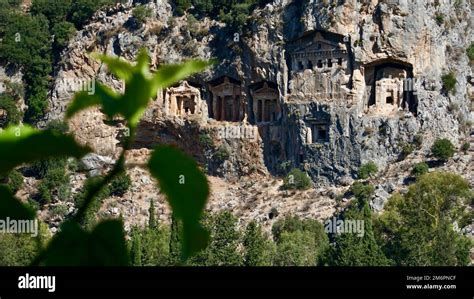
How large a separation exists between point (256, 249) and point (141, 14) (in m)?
18.0

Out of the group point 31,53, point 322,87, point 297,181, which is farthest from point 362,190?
point 31,53

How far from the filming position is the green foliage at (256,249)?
3581 centimetres

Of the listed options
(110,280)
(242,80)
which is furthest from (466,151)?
(110,280)

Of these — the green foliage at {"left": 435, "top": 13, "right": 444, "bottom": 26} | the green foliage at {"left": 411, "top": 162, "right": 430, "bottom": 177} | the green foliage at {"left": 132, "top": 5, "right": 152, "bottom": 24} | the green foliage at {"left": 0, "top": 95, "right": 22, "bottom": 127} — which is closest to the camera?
the green foliage at {"left": 411, "top": 162, "right": 430, "bottom": 177}

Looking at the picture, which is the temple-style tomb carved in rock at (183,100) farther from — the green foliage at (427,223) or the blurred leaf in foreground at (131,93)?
the blurred leaf in foreground at (131,93)

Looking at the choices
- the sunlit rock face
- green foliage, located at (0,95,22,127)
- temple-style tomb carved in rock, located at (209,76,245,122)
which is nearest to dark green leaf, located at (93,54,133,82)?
the sunlit rock face

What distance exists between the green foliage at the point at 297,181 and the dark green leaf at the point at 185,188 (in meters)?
43.9

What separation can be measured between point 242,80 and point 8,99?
1052 centimetres

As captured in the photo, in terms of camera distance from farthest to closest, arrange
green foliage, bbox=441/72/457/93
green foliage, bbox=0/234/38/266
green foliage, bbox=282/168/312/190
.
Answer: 1. green foliage, bbox=441/72/457/93
2. green foliage, bbox=282/168/312/190
3. green foliage, bbox=0/234/38/266

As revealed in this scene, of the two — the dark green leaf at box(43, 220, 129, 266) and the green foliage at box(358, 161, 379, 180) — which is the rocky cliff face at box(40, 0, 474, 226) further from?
the dark green leaf at box(43, 220, 129, 266)

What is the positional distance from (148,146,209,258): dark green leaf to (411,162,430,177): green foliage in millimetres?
41647

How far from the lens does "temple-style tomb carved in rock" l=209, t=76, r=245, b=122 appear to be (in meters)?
50.4

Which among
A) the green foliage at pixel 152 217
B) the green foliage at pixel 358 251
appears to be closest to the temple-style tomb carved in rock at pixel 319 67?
the green foliage at pixel 152 217

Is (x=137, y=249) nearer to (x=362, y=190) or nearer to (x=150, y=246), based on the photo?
(x=150, y=246)
